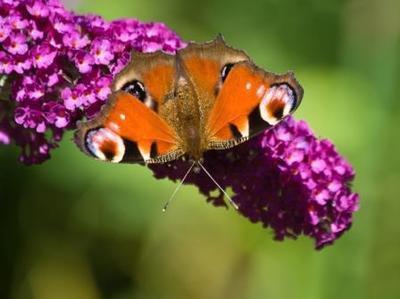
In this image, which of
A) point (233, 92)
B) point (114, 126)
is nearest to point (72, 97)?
point (114, 126)

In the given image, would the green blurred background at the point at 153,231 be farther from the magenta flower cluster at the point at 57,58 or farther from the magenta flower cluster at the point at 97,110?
the magenta flower cluster at the point at 57,58

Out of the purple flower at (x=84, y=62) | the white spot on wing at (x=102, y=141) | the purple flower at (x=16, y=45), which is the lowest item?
the white spot on wing at (x=102, y=141)

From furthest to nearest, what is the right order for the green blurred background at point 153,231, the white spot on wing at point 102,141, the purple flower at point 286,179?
1. the green blurred background at point 153,231
2. the purple flower at point 286,179
3. the white spot on wing at point 102,141

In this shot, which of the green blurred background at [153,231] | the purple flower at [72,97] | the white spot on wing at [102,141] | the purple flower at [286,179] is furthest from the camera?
the green blurred background at [153,231]

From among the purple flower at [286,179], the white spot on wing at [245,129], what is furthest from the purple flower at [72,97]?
the white spot on wing at [245,129]

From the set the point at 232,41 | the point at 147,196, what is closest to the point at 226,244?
the point at 147,196

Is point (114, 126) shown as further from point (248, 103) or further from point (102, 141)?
point (248, 103)

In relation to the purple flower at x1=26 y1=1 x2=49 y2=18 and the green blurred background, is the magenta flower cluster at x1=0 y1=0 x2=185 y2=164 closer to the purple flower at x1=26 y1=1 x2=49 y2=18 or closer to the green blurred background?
the purple flower at x1=26 y1=1 x2=49 y2=18

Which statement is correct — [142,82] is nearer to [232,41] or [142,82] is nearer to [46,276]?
[46,276]
